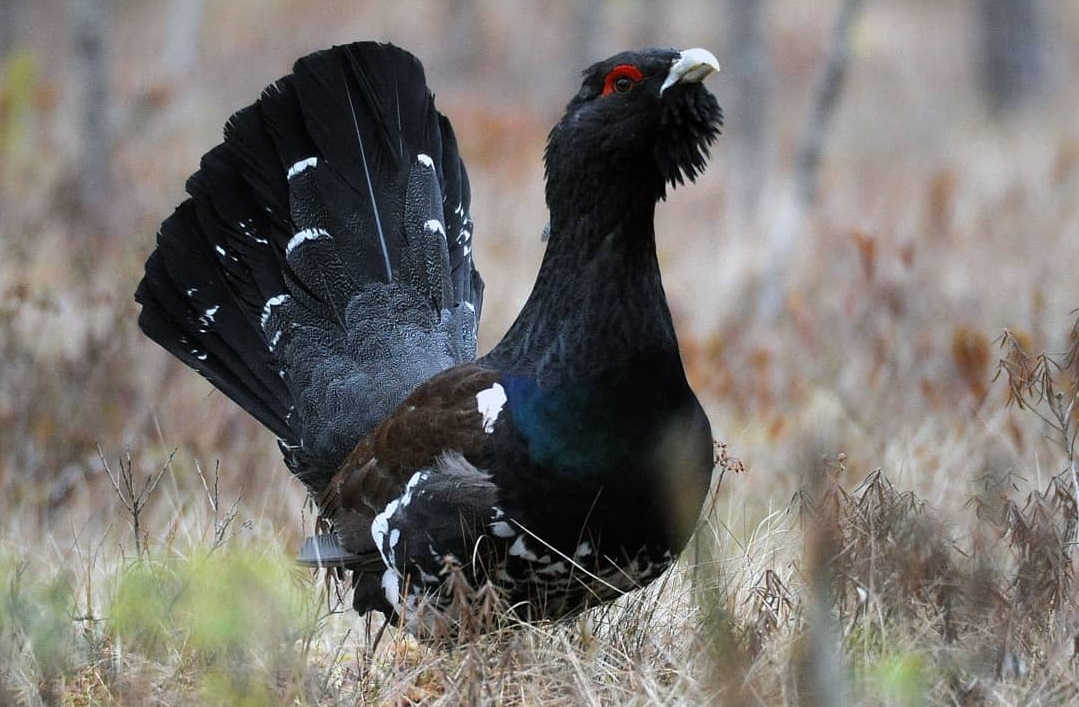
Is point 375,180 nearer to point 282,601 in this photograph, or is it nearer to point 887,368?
point 282,601

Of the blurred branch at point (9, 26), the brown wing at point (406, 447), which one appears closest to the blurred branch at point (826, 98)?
the brown wing at point (406, 447)

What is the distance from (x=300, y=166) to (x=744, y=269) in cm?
489

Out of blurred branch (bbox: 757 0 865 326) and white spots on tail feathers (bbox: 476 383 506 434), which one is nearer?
white spots on tail feathers (bbox: 476 383 506 434)

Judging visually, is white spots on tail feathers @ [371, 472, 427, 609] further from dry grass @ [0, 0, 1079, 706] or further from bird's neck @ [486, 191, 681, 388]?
bird's neck @ [486, 191, 681, 388]

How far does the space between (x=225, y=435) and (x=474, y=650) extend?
338 cm

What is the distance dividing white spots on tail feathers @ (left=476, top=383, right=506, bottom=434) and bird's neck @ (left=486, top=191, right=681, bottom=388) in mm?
71

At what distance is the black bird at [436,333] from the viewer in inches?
135

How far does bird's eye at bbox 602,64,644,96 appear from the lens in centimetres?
360

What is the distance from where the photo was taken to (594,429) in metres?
3.40

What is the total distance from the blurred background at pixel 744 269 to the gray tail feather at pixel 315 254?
1.81 ft

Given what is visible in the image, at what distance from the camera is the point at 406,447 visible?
12.6 ft

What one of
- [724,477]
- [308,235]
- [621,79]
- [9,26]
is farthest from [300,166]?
[9,26]

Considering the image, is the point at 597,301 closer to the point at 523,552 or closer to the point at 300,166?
the point at 523,552

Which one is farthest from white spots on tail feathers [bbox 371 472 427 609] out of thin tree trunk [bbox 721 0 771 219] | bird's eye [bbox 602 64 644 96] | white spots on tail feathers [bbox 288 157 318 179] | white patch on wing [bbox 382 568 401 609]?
thin tree trunk [bbox 721 0 771 219]
